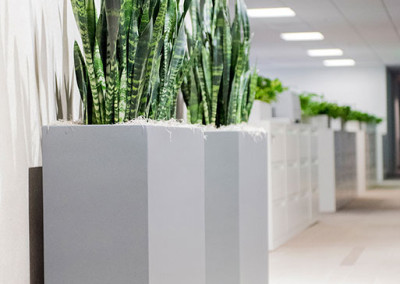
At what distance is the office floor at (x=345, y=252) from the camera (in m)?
4.04

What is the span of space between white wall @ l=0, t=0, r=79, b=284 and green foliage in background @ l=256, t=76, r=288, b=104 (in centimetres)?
329

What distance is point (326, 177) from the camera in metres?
7.39

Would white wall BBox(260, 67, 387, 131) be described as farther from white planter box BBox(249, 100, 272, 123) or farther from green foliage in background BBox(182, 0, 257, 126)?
green foliage in background BBox(182, 0, 257, 126)

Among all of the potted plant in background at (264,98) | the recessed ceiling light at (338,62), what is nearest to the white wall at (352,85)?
the recessed ceiling light at (338,62)

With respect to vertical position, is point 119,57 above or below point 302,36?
below

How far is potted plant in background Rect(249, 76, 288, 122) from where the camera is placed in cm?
504

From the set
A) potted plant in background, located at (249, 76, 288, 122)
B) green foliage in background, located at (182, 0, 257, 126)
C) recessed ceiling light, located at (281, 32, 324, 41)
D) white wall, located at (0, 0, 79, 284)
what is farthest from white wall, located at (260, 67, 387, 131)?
white wall, located at (0, 0, 79, 284)

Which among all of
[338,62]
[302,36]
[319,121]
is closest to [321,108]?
[319,121]

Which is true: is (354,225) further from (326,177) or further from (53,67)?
(53,67)

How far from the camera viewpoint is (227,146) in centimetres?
262

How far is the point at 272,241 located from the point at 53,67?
3161 millimetres

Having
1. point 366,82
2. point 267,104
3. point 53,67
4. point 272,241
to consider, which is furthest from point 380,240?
point 366,82

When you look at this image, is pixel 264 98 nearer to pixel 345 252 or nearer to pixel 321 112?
pixel 345 252

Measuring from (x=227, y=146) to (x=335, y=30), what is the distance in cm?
688
